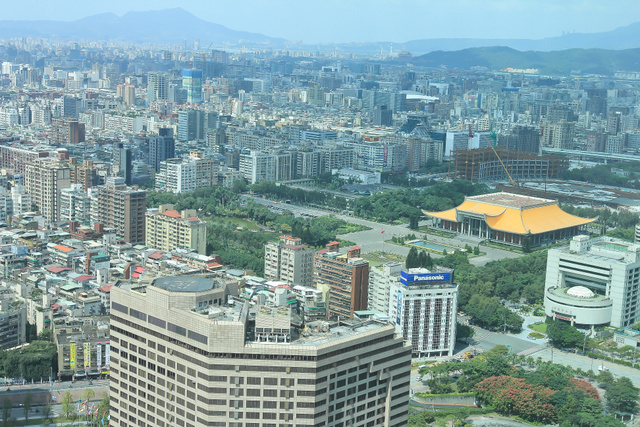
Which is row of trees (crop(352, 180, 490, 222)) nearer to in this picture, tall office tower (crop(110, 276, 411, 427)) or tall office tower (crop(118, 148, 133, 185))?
tall office tower (crop(118, 148, 133, 185))

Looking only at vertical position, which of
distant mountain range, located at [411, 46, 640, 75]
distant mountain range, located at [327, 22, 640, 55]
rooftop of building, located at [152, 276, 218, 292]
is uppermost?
distant mountain range, located at [327, 22, 640, 55]

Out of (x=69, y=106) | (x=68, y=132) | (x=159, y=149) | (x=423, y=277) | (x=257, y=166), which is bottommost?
(x=257, y=166)

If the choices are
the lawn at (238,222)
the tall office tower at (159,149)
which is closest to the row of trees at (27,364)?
the lawn at (238,222)

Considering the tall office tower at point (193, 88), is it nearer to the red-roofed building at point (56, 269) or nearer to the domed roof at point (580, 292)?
the red-roofed building at point (56, 269)

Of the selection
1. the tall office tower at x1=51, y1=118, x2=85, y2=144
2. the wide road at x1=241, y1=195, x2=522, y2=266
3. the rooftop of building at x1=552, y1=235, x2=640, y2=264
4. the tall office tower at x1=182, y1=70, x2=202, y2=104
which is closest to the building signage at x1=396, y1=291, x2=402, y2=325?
the rooftop of building at x1=552, y1=235, x2=640, y2=264

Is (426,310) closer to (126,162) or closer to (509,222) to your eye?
(509,222)

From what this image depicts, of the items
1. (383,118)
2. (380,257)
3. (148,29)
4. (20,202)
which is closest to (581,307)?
(380,257)
